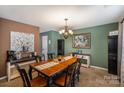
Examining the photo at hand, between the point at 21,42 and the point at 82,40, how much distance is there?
3176 mm

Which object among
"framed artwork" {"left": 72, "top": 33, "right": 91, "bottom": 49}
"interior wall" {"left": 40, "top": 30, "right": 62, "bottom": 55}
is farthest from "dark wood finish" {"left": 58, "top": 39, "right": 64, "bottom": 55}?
"framed artwork" {"left": 72, "top": 33, "right": 91, "bottom": 49}

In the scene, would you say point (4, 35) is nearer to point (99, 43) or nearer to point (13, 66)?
point (13, 66)

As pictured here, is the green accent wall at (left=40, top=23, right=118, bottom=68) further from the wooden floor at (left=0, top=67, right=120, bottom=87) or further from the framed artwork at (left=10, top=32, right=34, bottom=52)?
the framed artwork at (left=10, top=32, right=34, bottom=52)

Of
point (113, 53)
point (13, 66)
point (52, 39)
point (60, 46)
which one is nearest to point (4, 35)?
point (13, 66)

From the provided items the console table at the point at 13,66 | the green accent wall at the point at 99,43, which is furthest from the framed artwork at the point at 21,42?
the green accent wall at the point at 99,43

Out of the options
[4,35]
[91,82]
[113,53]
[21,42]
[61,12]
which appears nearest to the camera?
[61,12]

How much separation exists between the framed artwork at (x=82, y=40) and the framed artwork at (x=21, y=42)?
2507mm

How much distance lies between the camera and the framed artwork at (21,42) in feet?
10.2

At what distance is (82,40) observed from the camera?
457 cm
